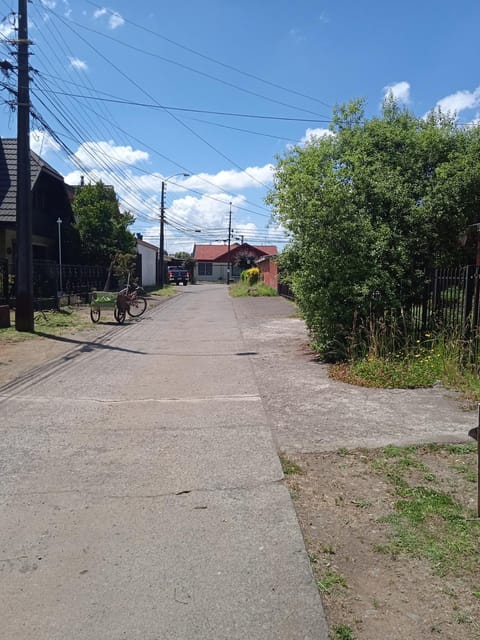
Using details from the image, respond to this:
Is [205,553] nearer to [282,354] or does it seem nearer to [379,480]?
[379,480]

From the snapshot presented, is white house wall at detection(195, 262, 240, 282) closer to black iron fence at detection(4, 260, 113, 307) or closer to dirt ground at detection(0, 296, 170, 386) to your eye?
black iron fence at detection(4, 260, 113, 307)

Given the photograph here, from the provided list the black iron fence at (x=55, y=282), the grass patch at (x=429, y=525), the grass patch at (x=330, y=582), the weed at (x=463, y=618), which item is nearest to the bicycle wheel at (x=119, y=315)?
the black iron fence at (x=55, y=282)

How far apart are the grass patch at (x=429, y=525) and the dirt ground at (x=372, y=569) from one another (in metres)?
0.05

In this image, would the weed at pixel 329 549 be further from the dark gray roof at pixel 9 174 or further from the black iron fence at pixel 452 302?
the dark gray roof at pixel 9 174

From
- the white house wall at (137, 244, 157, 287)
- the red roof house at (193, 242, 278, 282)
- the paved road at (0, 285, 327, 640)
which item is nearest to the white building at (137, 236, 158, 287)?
the white house wall at (137, 244, 157, 287)

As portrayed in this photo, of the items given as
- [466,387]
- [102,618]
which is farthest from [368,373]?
[102,618]

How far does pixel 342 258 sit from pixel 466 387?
3.38 metres

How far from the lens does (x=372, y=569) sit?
3316 millimetres

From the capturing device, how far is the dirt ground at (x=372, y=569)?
281cm

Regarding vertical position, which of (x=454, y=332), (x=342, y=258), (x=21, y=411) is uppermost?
(x=342, y=258)

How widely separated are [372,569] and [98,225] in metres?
29.0

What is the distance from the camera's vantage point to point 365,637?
107 inches

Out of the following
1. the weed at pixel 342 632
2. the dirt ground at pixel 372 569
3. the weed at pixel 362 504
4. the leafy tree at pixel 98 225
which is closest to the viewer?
the weed at pixel 342 632

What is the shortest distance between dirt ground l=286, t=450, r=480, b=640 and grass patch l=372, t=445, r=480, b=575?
0.05 meters
